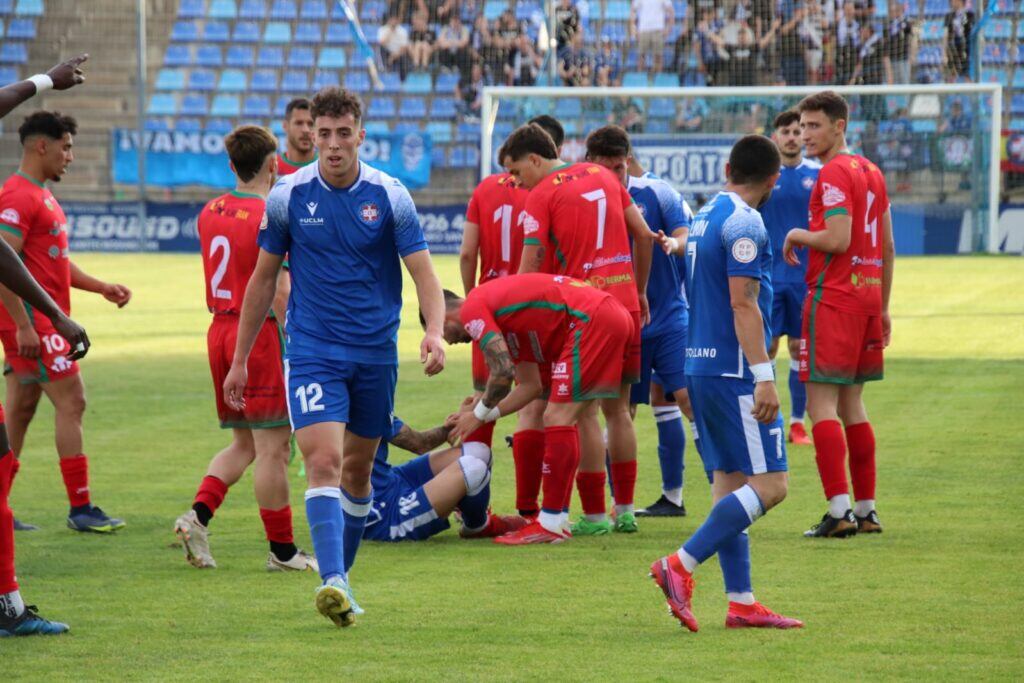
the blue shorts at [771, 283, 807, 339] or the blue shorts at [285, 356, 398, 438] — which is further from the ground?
the blue shorts at [285, 356, 398, 438]

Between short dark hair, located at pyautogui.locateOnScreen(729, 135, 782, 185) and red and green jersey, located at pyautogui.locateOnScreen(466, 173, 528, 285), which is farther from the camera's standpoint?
red and green jersey, located at pyautogui.locateOnScreen(466, 173, 528, 285)

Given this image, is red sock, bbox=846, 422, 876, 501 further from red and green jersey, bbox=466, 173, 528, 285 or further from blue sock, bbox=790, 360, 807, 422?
blue sock, bbox=790, 360, 807, 422

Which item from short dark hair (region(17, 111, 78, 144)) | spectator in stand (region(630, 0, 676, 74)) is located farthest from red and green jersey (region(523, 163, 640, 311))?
spectator in stand (region(630, 0, 676, 74))


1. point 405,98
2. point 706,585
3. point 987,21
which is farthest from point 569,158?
point 706,585

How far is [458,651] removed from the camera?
561 centimetres

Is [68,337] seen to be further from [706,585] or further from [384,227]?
[706,585]

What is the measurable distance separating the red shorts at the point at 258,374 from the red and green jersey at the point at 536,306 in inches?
38.1

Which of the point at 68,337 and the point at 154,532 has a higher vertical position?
the point at 68,337

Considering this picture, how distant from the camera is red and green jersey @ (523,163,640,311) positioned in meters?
8.00

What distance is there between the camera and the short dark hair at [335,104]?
242 inches

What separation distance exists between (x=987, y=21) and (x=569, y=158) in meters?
8.37

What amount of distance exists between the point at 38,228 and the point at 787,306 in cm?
510

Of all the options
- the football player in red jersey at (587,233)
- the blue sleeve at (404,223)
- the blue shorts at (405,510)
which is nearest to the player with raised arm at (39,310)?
the blue sleeve at (404,223)

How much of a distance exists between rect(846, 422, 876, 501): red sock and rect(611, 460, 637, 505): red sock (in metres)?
1.21
